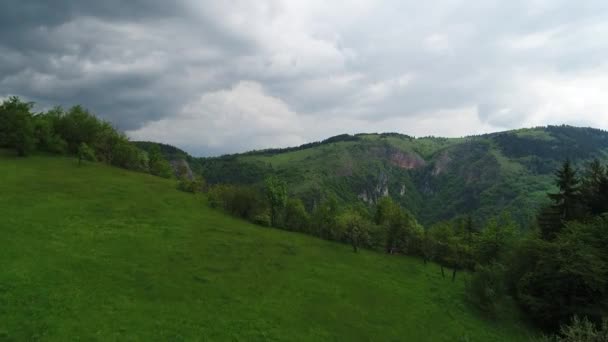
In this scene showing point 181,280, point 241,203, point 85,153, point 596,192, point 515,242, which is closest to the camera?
point 181,280

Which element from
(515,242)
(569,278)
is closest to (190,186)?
(515,242)

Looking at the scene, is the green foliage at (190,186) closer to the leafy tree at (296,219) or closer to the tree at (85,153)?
the tree at (85,153)

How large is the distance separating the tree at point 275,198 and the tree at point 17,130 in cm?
6199

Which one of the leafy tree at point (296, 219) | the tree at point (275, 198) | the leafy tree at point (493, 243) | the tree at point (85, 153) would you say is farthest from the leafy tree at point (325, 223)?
the tree at point (85, 153)

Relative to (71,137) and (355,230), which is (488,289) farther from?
(71,137)

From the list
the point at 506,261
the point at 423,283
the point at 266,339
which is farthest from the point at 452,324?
the point at 266,339

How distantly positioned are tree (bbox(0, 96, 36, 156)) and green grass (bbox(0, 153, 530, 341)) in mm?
9920

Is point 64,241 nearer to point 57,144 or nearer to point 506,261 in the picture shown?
point 57,144

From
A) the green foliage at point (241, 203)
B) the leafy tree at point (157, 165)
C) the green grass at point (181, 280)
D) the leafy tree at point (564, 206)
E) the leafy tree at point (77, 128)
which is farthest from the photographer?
the leafy tree at point (157, 165)

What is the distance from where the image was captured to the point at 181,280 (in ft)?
153

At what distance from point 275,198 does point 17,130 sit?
67008 millimetres

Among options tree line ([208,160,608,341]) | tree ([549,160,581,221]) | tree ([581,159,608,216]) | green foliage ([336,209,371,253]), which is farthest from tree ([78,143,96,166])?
tree ([581,159,608,216])

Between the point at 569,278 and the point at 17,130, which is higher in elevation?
the point at 17,130

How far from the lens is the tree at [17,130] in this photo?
90250 mm
